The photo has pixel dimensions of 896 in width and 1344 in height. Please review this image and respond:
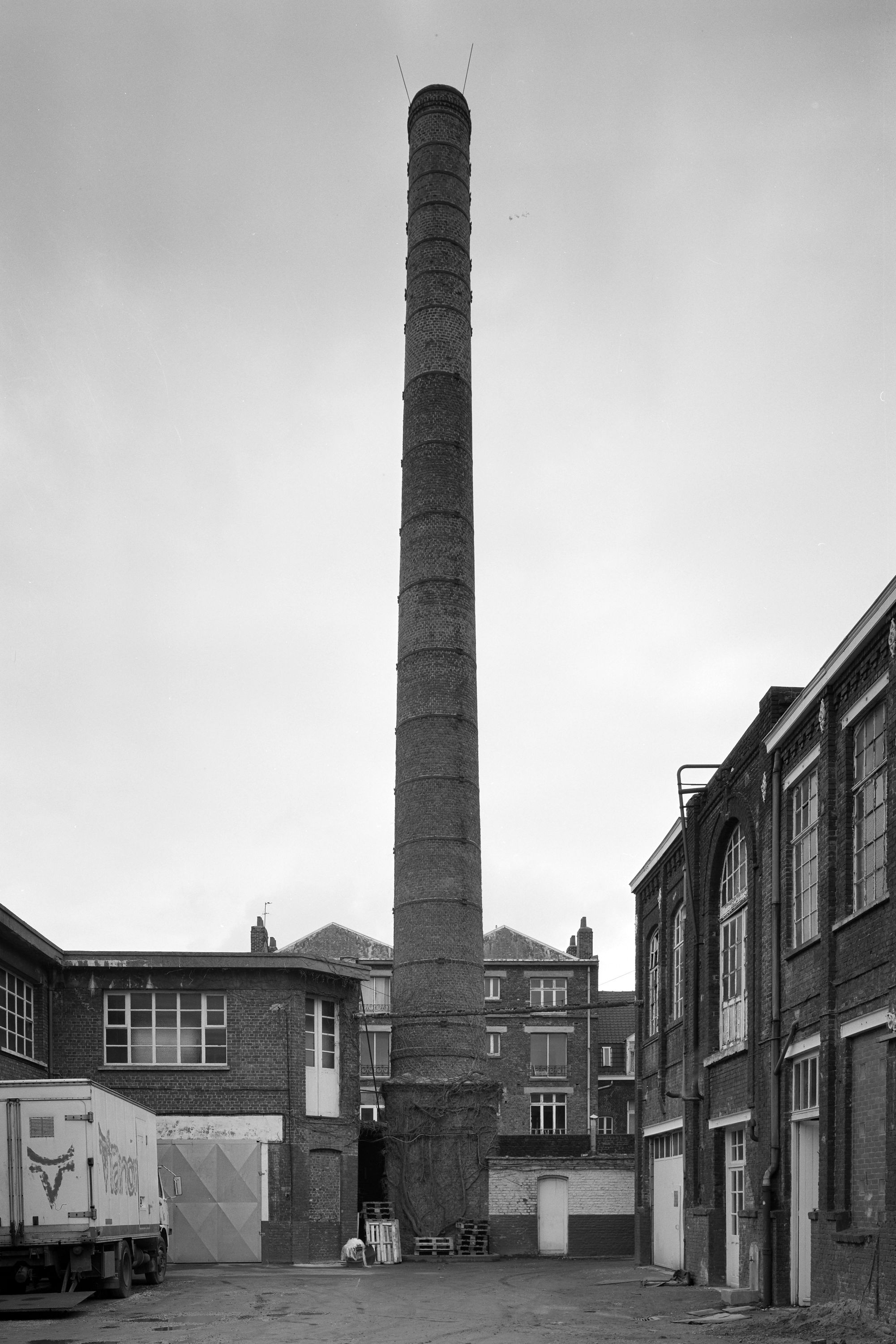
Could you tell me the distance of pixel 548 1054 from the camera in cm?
5466

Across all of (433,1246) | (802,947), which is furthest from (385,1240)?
(802,947)

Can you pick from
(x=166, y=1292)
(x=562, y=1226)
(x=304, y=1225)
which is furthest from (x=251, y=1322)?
(x=562, y=1226)

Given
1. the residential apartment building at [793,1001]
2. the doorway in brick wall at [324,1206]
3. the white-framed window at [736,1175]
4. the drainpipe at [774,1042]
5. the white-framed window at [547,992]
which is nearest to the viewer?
the residential apartment building at [793,1001]

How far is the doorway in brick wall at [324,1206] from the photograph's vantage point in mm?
29047

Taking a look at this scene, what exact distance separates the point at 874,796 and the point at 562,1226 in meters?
20.4

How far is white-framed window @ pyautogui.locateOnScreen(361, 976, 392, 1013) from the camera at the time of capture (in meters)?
57.6

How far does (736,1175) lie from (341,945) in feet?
131

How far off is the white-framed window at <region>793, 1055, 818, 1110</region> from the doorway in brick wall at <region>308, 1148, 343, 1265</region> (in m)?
A: 13.5

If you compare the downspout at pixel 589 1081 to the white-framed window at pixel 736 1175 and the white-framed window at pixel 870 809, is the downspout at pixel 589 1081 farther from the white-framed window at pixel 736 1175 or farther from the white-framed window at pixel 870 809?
the white-framed window at pixel 870 809

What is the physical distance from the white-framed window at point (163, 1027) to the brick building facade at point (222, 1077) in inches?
0.8

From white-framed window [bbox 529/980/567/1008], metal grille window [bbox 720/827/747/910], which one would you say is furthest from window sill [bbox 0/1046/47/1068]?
white-framed window [bbox 529/980/567/1008]

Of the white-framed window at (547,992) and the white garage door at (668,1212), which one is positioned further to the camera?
the white-framed window at (547,992)

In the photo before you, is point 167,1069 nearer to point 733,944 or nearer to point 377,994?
point 733,944

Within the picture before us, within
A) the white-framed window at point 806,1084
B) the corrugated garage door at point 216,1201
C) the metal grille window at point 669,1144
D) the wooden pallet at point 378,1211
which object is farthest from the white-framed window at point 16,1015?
the white-framed window at point 806,1084
